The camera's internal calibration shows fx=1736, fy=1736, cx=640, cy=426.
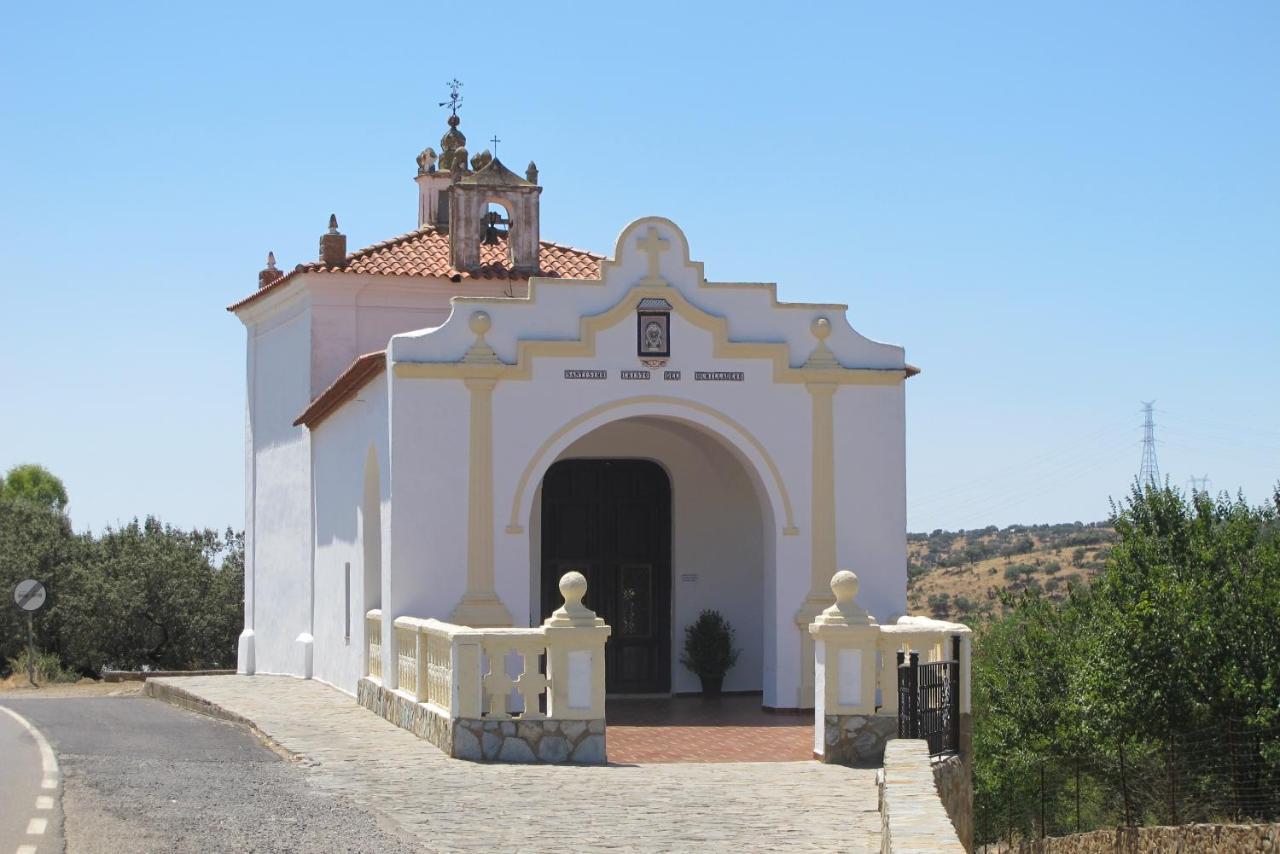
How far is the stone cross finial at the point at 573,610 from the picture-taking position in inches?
621

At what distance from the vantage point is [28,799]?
12.9m

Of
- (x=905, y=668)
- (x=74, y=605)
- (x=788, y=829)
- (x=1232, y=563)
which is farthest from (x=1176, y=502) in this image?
(x=74, y=605)

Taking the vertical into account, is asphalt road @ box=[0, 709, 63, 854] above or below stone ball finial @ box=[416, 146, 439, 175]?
below

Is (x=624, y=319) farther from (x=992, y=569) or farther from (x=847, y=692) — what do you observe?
(x=992, y=569)

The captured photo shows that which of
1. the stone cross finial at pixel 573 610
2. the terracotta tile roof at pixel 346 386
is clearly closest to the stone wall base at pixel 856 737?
the stone cross finial at pixel 573 610

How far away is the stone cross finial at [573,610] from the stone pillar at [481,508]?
3.43 m

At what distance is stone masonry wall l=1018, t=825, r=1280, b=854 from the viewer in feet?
72.2

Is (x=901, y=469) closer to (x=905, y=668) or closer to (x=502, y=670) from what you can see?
(x=905, y=668)

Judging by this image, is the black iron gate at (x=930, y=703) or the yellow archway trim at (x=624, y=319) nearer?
the black iron gate at (x=930, y=703)

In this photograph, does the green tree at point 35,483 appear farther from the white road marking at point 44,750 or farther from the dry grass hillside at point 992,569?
the white road marking at point 44,750

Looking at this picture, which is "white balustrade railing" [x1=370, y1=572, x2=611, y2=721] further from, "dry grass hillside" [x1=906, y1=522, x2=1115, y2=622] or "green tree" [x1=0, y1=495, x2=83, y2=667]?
"dry grass hillside" [x1=906, y1=522, x2=1115, y2=622]

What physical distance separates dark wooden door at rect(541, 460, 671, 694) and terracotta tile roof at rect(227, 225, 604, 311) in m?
3.69

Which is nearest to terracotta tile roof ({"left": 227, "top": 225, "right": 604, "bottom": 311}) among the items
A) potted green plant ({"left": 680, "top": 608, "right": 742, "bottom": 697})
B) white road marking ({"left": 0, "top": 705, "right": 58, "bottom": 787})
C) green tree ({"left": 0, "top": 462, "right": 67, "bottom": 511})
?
potted green plant ({"left": 680, "top": 608, "right": 742, "bottom": 697})

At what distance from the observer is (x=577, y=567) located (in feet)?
73.0
